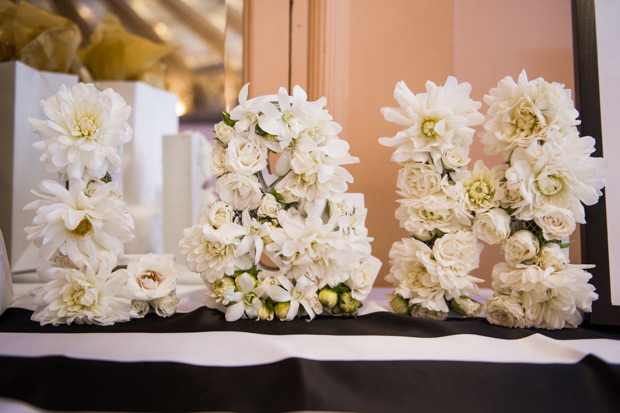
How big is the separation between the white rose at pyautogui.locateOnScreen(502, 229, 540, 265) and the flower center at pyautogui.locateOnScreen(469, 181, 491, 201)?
9 centimetres

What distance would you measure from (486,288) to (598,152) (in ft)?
1.47

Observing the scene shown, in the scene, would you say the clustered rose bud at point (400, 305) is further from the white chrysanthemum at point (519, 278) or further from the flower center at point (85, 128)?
the flower center at point (85, 128)

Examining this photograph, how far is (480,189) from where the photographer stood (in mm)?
720

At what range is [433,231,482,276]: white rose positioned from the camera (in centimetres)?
70

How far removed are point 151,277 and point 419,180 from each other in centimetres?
55

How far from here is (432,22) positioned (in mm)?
997

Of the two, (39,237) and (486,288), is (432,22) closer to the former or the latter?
(486,288)

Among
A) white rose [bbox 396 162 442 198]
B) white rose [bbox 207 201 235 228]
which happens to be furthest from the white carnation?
white rose [bbox 207 201 235 228]

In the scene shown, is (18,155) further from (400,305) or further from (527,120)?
(527,120)

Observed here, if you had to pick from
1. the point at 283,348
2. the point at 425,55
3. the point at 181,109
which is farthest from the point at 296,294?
the point at 425,55

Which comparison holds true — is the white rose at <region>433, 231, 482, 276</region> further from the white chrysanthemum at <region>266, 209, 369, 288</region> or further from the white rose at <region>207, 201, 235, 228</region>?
the white rose at <region>207, 201, 235, 228</region>

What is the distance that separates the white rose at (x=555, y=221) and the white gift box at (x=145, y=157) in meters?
0.86

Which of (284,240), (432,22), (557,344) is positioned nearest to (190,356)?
(284,240)

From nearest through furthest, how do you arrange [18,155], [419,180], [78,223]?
1. [78,223]
2. [419,180]
3. [18,155]
